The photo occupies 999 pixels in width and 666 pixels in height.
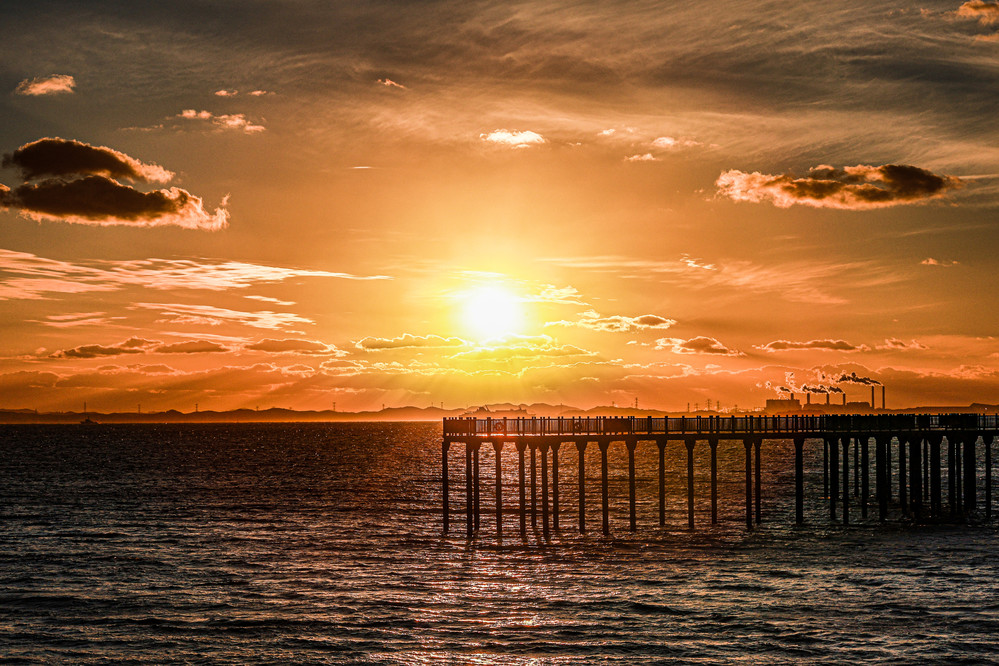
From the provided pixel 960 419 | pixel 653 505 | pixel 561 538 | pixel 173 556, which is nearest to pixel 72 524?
pixel 173 556

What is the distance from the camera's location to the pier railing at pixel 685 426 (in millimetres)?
63000

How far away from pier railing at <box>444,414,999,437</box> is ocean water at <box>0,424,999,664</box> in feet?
21.8

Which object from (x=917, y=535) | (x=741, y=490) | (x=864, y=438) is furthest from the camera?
(x=741, y=490)

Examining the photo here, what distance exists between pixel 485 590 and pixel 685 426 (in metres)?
24.7

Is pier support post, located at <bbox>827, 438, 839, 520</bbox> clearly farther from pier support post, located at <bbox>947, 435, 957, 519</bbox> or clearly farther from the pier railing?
pier support post, located at <bbox>947, 435, 957, 519</bbox>

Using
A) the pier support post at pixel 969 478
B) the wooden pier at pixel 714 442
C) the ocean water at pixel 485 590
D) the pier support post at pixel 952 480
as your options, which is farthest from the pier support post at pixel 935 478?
the ocean water at pixel 485 590

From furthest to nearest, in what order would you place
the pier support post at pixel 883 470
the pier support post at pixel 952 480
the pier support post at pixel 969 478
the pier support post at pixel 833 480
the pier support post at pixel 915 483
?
the pier support post at pixel 969 478 → the pier support post at pixel 915 483 → the pier support post at pixel 952 480 → the pier support post at pixel 833 480 → the pier support post at pixel 883 470

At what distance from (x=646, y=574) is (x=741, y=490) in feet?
190

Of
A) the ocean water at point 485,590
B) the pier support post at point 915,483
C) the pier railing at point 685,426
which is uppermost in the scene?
the pier railing at point 685,426

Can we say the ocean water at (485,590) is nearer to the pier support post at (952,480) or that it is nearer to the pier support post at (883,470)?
the pier support post at (883,470)

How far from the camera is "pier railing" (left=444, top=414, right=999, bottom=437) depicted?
63000 millimetres

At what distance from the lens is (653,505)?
83.0 metres

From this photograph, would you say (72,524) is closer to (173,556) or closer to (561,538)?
(173,556)

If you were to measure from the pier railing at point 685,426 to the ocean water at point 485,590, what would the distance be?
664 cm
